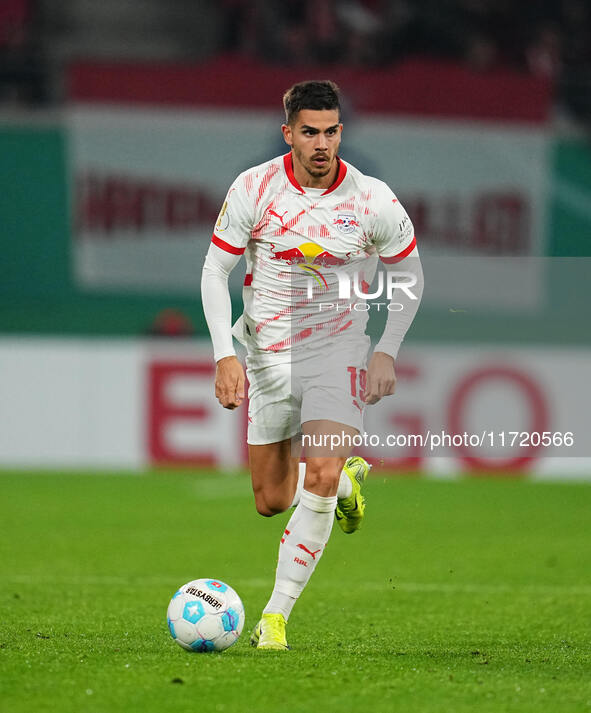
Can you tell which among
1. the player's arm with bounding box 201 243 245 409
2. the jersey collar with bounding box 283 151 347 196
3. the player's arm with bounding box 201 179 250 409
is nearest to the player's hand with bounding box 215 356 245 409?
the player's arm with bounding box 201 243 245 409

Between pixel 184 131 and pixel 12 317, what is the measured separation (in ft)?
9.01

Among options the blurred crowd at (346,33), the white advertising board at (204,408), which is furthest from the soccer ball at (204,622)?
the blurred crowd at (346,33)

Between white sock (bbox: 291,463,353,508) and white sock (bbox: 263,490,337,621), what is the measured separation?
0.98 ft

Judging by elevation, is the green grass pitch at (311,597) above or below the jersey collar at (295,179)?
below

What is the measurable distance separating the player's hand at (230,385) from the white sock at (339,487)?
675 mm

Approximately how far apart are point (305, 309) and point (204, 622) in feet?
4.36

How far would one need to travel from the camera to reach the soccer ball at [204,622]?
16.5 ft

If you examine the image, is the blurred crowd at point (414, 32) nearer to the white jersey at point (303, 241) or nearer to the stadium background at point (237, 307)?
the stadium background at point (237, 307)

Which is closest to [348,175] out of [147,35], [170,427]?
[170,427]

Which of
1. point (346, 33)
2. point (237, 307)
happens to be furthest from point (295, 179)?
point (346, 33)

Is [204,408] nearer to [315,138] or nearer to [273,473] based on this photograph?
[273,473]

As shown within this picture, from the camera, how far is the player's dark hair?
17.2 ft

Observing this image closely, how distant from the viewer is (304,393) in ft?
17.8

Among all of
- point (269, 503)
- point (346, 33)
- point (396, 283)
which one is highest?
point (346, 33)
